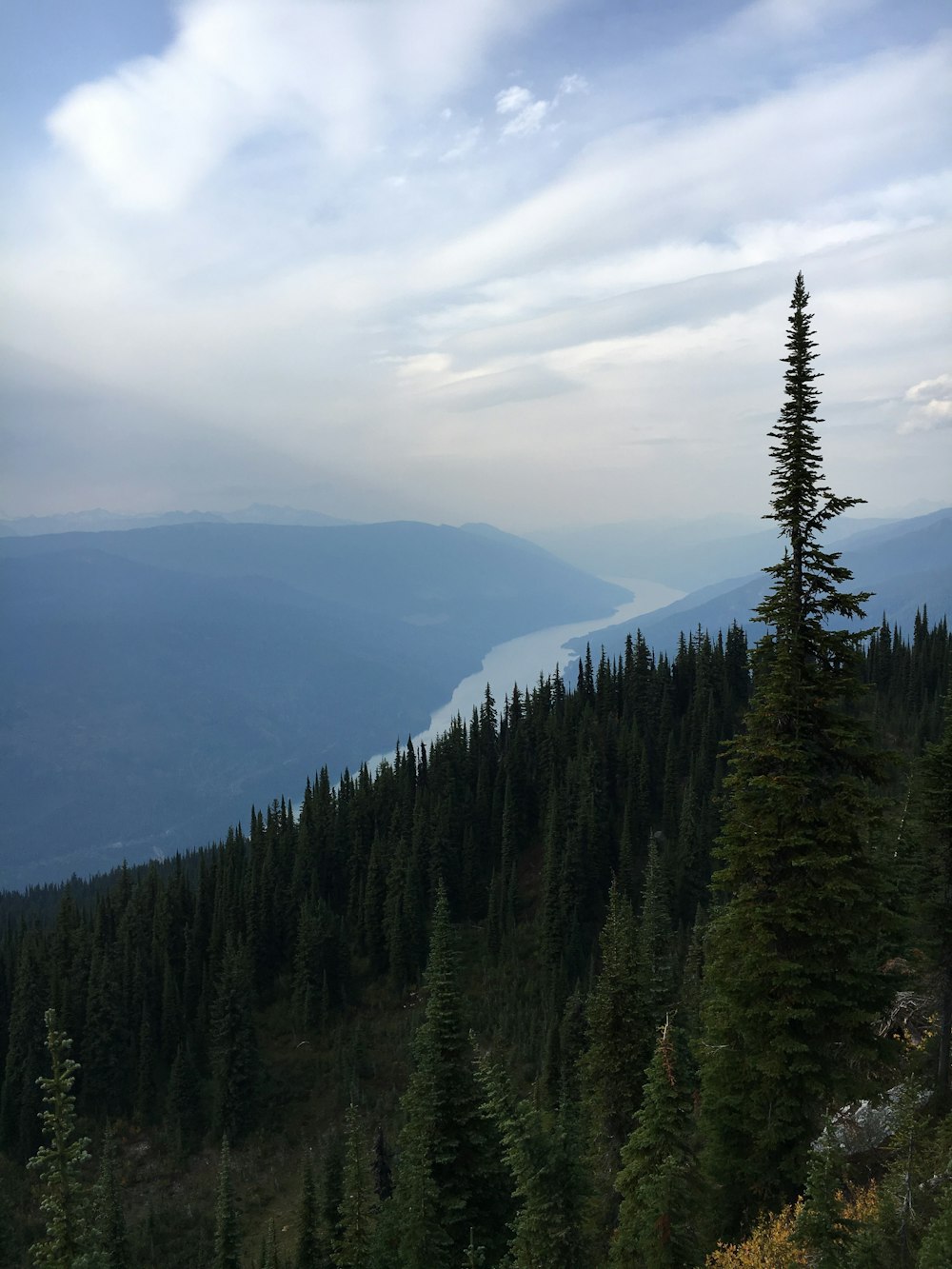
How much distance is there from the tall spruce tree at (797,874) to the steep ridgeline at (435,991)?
1.85 metres

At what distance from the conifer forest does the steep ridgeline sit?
243 millimetres

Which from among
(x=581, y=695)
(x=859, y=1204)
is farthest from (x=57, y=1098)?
(x=581, y=695)

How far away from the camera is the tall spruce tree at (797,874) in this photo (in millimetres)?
18344

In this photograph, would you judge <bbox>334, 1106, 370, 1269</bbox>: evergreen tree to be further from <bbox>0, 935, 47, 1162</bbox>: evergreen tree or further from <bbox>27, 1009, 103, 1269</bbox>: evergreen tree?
<bbox>0, 935, 47, 1162</bbox>: evergreen tree

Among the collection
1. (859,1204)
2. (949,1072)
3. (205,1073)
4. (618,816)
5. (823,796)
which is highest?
(823,796)

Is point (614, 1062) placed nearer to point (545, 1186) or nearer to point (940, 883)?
point (545, 1186)

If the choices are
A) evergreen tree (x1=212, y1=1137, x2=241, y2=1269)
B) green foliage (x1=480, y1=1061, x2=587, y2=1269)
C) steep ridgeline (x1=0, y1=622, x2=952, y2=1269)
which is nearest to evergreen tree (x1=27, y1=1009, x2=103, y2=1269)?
green foliage (x1=480, y1=1061, x2=587, y2=1269)

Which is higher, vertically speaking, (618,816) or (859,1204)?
(859,1204)

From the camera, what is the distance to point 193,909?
103500 mm

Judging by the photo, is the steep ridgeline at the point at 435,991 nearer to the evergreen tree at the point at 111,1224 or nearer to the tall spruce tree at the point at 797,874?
the tall spruce tree at the point at 797,874

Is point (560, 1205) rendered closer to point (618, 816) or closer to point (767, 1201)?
point (767, 1201)

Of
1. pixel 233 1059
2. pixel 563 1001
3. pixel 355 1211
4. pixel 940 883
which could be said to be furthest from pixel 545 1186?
pixel 233 1059

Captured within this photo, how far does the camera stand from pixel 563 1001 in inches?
2972

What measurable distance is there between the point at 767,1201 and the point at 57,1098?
16631mm
